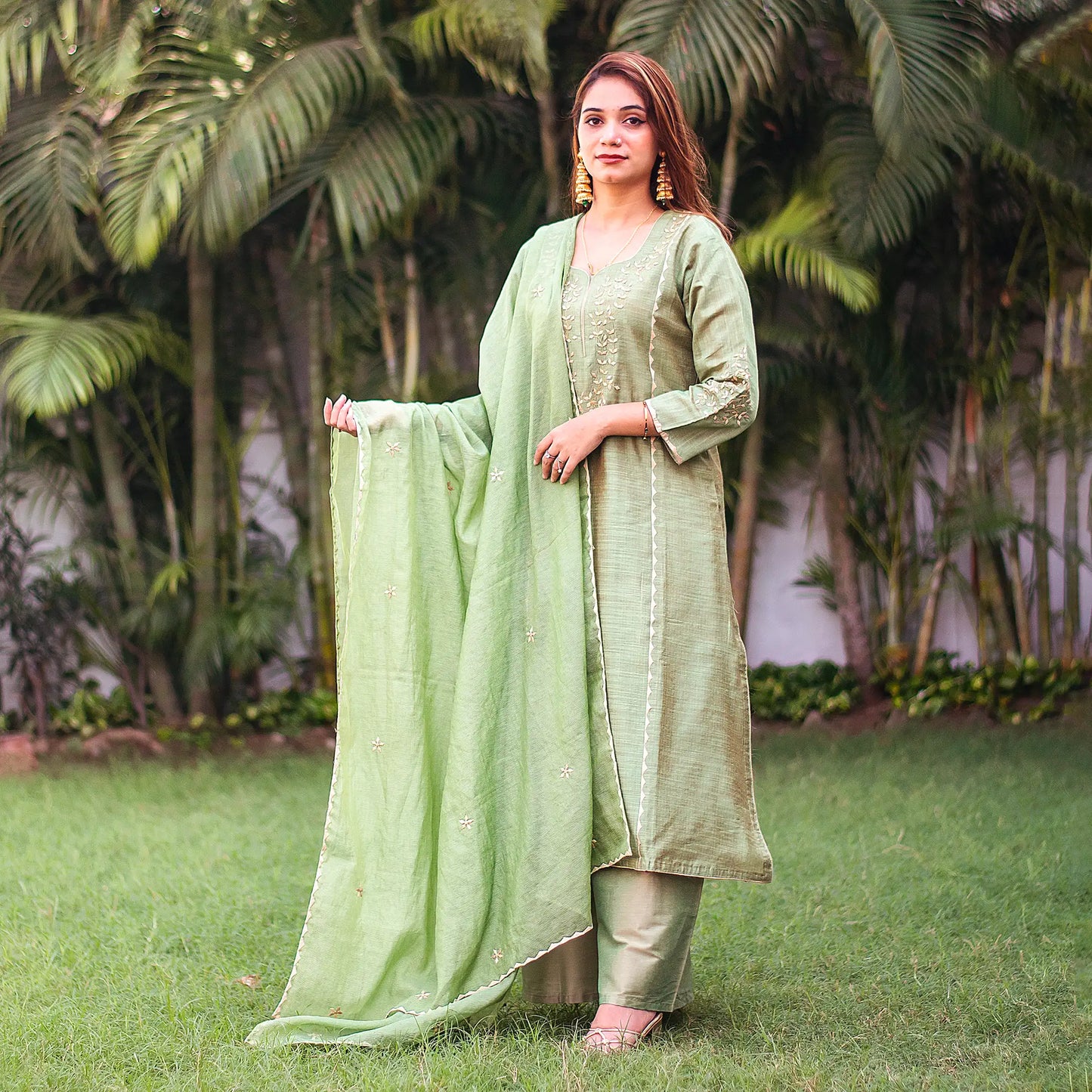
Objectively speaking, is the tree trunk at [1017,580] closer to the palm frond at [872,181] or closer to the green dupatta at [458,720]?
the palm frond at [872,181]

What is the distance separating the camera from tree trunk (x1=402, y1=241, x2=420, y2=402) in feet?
18.7

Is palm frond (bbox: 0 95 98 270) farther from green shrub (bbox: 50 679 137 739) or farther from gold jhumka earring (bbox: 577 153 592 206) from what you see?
gold jhumka earring (bbox: 577 153 592 206)

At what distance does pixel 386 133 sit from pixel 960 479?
8.93 feet

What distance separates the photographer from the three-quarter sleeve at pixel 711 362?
2.22 metres

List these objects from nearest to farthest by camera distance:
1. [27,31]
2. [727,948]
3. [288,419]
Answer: [727,948] → [27,31] → [288,419]

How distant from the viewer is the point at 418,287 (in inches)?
231

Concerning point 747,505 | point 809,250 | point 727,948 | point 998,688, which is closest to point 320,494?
point 747,505

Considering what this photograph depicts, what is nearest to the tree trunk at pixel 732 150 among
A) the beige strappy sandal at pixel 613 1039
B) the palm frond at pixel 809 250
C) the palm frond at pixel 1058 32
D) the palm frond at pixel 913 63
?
the palm frond at pixel 809 250

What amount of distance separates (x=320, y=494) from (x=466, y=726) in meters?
3.80

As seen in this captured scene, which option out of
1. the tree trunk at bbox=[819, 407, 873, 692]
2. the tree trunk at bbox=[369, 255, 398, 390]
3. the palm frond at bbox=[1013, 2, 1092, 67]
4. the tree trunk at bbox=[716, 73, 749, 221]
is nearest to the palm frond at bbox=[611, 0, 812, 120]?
the tree trunk at bbox=[716, 73, 749, 221]

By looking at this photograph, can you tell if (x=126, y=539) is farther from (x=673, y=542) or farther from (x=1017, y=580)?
(x=673, y=542)

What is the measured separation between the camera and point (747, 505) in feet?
18.6

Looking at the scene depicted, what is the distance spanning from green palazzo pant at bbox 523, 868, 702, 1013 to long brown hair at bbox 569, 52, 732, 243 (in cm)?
113

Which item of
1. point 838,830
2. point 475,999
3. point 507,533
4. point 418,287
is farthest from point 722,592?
point 418,287
